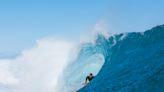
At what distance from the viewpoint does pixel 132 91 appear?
3756cm

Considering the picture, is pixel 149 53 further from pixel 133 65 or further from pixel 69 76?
pixel 69 76

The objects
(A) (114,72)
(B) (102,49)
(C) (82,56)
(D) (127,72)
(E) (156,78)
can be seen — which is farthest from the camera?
(C) (82,56)

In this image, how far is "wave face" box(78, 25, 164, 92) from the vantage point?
37.4m

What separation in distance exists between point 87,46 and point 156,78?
4872 cm

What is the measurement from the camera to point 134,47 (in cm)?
4962

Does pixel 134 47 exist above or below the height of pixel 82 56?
below

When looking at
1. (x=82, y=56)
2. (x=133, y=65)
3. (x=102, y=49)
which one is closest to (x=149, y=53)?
(x=133, y=65)

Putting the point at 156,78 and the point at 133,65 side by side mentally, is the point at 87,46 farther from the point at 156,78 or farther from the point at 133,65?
the point at 156,78

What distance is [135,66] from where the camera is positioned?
4319 cm

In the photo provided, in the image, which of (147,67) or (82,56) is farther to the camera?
(82,56)

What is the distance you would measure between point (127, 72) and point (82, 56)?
41.0m

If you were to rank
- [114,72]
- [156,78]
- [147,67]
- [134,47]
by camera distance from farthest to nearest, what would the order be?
[134,47]
[114,72]
[147,67]
[156,78]

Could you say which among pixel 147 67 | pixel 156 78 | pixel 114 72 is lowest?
pixel 156 78

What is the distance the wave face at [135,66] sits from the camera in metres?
37.4
